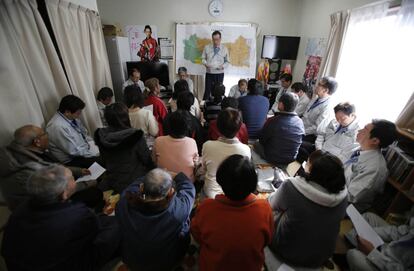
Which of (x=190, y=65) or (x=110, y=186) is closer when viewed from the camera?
(x=110, y=186)

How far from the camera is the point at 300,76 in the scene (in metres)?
4.42

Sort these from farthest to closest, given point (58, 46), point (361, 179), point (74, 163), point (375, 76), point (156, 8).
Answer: point (156, 8)
point (375, 76)
point (58, 46)
point (74, 163)
point (361, 179)

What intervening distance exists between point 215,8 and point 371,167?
14.0 feet

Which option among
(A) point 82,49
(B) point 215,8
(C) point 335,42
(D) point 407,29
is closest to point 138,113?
(A) point 82,49

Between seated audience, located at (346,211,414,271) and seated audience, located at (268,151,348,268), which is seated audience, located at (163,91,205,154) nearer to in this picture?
seated audience, located at (268,151,348,268)

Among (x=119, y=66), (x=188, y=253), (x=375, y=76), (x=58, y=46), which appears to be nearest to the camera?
(x=188, y=253)

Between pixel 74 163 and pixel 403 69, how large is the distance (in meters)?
3.68

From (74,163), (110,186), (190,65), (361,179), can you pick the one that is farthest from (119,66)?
(361,179)

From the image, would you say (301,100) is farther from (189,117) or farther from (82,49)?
(82,49)

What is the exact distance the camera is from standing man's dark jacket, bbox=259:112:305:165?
2.09m

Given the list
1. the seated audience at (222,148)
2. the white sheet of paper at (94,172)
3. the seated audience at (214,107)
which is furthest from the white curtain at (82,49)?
the seated audience at (222,148)

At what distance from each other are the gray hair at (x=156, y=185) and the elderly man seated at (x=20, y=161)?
3.66 feet

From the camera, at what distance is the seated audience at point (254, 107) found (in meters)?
2.57

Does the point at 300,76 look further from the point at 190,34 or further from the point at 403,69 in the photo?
the point at 190,34
